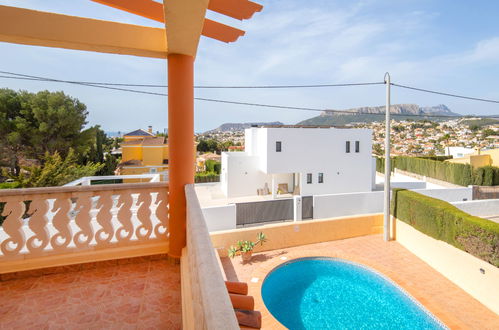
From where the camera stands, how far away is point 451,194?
1529 centimetres

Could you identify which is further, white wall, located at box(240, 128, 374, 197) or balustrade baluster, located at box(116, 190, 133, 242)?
white wall, located at box(240, 128, 374, 197)

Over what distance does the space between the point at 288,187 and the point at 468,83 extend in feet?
69.8

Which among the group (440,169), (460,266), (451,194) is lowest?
(460,266)

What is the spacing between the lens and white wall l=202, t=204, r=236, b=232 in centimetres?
1104

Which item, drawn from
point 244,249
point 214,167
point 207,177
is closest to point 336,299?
point 244,249

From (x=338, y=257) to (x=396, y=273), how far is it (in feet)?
5.98

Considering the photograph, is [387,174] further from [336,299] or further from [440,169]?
[440,169]

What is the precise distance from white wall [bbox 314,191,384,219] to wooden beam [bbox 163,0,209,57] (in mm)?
11709

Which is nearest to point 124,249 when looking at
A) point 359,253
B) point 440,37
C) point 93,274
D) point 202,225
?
point 93,274

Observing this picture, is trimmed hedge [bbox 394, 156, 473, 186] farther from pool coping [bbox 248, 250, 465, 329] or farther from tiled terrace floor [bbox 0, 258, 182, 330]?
tiled terrace floor [bbox 0, 258, 182, 330]

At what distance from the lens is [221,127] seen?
112562 mm

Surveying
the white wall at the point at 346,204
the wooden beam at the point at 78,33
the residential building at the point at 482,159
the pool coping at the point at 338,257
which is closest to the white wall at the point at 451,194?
the white wall at the point at 346,204

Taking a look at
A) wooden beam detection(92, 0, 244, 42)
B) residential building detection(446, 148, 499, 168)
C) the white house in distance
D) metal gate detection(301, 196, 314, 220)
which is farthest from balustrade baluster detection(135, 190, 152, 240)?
residential building detection(446, 148, 499, 168)

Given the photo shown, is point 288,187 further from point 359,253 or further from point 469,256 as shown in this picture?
point 469,256
